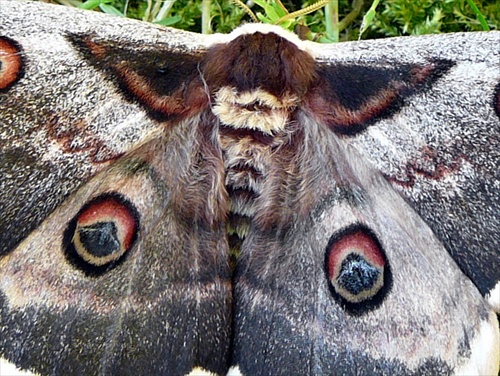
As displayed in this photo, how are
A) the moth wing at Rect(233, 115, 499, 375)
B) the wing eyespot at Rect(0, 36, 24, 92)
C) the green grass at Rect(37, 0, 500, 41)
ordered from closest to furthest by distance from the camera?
the moth wing at Rect(233, 115, 499, 375)
the wing eyespot at Rect(0, 36, 24, 92)
the green grass at Rect(37, 0, 500, 41)

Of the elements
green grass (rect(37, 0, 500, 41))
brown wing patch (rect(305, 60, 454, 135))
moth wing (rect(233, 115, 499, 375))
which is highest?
brown wing patch (rect(305, 60, 454, 135))

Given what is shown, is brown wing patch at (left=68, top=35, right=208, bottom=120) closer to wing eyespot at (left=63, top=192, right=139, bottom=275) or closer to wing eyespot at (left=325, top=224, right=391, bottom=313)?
wing eyespot at (left=63, top=192, right=139, bottom=275)

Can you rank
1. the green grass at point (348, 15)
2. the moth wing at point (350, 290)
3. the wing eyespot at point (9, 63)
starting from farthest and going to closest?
the green grass at point (348, 15) < the wing eyespot at point (9, 63) < the moth wing at point (350, 290)

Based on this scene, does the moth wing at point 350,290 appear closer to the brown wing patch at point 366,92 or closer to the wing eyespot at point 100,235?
the brown wing patch at point 366,92

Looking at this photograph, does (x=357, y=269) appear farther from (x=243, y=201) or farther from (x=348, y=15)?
(x=348, y=15)

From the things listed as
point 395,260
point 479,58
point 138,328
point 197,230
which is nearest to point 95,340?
point 138,328

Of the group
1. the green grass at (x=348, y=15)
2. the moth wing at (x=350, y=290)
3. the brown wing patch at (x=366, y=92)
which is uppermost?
the brown wing patch at (x=366, y=92)

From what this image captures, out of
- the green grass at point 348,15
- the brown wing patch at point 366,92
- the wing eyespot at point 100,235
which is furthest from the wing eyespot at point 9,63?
the brown wing patch at point 366,92

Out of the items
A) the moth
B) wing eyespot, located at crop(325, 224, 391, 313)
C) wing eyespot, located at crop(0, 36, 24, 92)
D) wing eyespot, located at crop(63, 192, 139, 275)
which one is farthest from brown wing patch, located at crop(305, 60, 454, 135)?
wing eyespot, located at crop(0, 36, 24, 92)
